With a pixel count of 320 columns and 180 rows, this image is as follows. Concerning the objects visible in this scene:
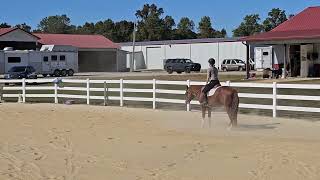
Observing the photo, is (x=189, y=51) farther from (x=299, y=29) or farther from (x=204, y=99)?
(x=204, y=99)

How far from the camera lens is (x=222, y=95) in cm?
1526

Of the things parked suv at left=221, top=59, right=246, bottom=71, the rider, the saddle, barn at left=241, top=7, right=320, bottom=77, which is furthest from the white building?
the saddle

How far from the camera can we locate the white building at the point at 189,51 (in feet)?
244

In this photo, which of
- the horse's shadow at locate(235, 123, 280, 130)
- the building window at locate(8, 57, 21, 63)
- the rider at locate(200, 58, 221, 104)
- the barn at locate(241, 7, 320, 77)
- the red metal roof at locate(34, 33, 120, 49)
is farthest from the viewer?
the red metal roof at locate(34, 33, 120, 49)

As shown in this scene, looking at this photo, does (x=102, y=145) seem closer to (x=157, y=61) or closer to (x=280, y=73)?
(x=280, y=73)

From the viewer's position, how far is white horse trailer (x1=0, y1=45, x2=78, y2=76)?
55406 millimetres

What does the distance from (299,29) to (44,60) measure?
25.9m

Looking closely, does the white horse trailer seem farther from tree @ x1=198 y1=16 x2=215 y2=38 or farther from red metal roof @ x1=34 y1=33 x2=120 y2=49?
tree @ x1=198 y1=16 x2=215 y2=38

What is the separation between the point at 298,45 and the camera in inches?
1613

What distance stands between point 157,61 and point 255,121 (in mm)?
67574

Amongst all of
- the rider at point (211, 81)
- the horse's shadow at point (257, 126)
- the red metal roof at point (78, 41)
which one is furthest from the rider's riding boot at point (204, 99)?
the red metal roof at point (78, 41)

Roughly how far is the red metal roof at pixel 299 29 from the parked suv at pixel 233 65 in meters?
21.9

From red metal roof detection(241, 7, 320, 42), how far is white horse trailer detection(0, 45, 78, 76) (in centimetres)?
2219

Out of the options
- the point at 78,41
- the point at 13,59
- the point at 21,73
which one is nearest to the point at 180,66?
the point at 13,59
